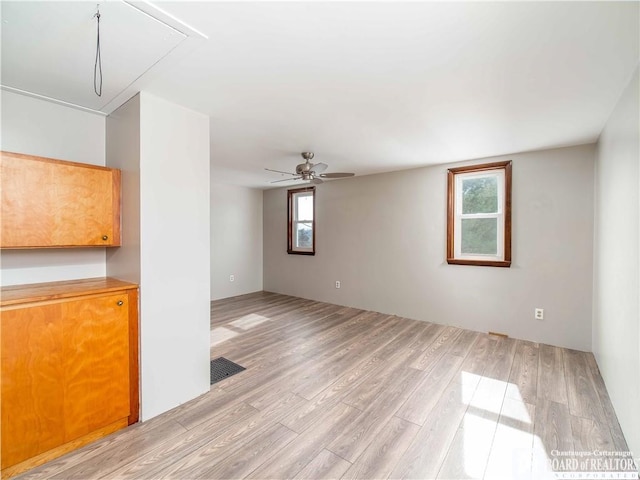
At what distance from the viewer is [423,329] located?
3.87 meters

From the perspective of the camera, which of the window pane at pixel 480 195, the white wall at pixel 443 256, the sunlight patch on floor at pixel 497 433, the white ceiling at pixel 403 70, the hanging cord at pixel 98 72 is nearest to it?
the white ceiling at pixel 403 70

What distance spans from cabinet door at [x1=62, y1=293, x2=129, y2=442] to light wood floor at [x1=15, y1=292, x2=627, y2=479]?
178mm

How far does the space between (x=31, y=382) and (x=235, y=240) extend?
4.40 m

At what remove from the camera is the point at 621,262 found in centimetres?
198

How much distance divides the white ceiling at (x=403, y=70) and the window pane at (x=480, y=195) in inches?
31.3

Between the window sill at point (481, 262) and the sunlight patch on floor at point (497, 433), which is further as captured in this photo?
the window sill at point (481, 262)

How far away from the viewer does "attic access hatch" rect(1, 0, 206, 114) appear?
1284 mm

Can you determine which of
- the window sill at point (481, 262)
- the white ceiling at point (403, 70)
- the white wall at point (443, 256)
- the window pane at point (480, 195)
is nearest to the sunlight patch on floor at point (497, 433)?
the white wall at point (443, 256)

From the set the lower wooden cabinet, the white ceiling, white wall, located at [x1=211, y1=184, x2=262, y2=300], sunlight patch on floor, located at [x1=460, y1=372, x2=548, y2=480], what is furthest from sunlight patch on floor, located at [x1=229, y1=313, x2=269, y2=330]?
sunlight patch on floor, located at [x1=460, y1=372, x2=548, y2=480]

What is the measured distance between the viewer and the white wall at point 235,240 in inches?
218

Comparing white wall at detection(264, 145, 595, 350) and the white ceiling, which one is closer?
the white ceiling

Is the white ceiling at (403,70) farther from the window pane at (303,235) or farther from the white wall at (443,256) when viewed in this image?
the window pane at (303,235)

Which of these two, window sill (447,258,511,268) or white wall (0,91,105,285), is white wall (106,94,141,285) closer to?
white wall (0,91,105,285)

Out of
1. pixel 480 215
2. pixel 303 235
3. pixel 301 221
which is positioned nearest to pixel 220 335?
pixel 303 235
